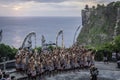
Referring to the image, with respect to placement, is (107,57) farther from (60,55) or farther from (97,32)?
(97,32)

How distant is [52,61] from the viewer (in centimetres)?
3275

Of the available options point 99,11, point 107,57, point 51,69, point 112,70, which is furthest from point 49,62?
point 99,11

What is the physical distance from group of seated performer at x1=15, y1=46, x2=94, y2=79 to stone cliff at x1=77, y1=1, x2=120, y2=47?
92.2 meters

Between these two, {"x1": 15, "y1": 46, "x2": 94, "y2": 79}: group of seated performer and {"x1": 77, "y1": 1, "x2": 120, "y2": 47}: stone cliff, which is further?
{"x1": 77, "y1": 1, "x2": 120, "y2": 47}: stone cliff

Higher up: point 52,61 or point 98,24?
point 98,24

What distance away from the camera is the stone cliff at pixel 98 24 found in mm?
135125

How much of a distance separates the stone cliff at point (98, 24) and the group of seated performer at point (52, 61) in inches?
3629

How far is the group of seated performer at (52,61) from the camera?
1211 inches

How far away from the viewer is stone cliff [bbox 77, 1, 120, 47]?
13512 centimetres

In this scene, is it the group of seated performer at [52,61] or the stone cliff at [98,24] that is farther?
the stone cliff at [98,24]

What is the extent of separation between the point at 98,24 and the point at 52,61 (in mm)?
121183

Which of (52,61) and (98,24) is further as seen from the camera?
(98,24)

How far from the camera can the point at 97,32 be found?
483 feet

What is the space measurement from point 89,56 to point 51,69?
5184mm
